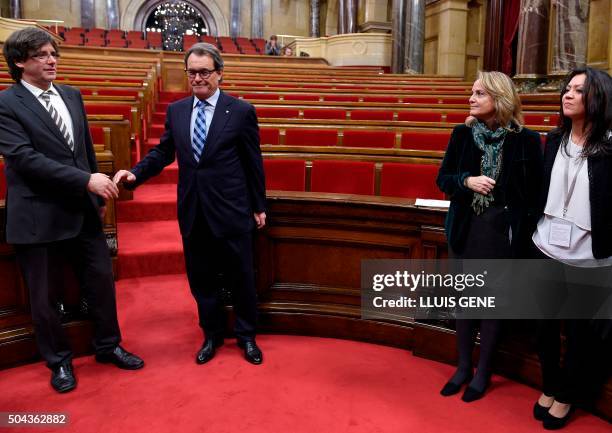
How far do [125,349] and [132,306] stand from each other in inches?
15.5

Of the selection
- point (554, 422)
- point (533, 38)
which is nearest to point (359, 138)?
point (554, 422)

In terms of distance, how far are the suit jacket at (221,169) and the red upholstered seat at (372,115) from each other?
9.35 feet

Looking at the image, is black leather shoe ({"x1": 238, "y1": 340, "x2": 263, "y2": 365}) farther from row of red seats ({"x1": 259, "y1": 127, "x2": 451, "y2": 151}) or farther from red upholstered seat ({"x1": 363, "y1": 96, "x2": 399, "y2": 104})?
red upholstered seat ({"x1": 363, "y1": 96, "x2": 399, "y2": 104})

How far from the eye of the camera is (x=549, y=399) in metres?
1.60

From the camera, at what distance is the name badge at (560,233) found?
143cm

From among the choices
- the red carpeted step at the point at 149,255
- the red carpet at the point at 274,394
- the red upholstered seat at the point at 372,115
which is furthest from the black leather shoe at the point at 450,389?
the red upholstered seat at the point at 372,115

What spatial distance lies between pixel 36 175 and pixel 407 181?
5.55 ft

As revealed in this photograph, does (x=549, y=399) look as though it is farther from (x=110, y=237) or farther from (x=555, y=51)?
(x=555, y=51)

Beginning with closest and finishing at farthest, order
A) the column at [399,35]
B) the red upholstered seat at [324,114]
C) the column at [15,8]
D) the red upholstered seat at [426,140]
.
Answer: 1. the red upholstered seat at [426,140]
2. the red upholstered seat at [324,114]
3. the column at [399,35]
4. the column at [15,8]

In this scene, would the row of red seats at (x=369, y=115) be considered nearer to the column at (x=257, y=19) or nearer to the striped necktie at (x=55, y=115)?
the striped necktie at (x=55, y=115)

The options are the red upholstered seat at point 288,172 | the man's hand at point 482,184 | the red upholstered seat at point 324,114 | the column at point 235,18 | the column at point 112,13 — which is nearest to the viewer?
the man's hand at point 482,184

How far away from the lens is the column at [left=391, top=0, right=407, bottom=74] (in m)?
9.55

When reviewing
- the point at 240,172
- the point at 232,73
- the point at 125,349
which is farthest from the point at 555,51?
the point at 125,349

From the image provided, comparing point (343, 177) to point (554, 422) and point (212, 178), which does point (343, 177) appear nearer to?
point (212, 178)
